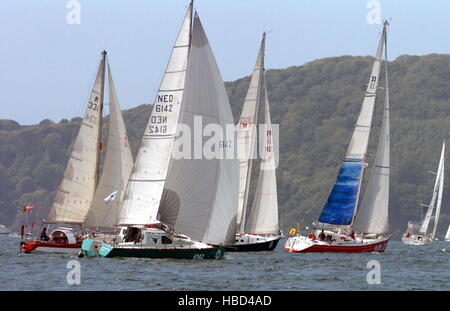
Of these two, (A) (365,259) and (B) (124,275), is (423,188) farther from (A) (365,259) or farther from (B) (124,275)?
(B) (124,275)

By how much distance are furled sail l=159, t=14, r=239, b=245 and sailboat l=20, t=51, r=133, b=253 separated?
1124 cm

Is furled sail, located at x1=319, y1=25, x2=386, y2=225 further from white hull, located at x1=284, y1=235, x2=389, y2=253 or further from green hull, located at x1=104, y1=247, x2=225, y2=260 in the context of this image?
green hull, located at x1=104, y1=247, x2=225, y2=260

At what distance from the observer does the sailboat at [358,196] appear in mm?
63656

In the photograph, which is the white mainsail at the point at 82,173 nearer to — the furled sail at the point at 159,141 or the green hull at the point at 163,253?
the furled sail at the point at 159,141

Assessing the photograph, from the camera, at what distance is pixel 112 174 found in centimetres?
5700

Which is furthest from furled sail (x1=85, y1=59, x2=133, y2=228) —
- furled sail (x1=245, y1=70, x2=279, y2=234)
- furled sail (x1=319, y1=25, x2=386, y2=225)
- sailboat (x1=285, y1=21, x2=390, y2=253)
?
furled sail (x1=319, y1=25, x2=386, y2=225)

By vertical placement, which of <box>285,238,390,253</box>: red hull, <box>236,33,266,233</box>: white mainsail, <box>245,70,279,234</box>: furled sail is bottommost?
<box>285,238,390,253</box>: red hull

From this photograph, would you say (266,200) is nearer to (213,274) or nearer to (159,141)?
(159,141)

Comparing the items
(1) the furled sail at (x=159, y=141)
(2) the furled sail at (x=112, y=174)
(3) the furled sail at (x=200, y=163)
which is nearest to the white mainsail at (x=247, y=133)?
(2) the furled sail at (x=112, y=174)

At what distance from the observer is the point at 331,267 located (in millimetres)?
48469

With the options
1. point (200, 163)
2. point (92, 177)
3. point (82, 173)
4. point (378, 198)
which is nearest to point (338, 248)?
point (378, 198)

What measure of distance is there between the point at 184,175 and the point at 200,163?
813mm

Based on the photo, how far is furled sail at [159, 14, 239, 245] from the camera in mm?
44812

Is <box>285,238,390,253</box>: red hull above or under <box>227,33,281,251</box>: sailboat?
under
